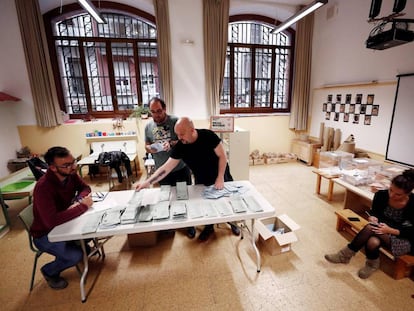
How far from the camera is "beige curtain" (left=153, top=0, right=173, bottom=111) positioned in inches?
166

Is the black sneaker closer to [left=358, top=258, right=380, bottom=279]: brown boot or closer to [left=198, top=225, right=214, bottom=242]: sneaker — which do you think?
[left=198, top=225, right=214, bottom=242]: sneaker

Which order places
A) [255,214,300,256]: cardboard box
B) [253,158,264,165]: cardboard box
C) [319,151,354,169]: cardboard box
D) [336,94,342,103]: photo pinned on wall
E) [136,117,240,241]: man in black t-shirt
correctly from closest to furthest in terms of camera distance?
1. [136,117,240,241]: man in black t-shirt
2. [255,214,300,256]: cardboard box
3. [319,151,354,169]: cardboard box
4. [336,94,342,103]: photo pinned on wall
5. [253,158,264,165]: cardboard box

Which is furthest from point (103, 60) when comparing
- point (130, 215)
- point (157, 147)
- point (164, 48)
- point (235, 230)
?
point (235, 230)

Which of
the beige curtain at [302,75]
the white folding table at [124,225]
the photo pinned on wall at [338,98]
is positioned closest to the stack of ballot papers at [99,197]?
the white folding table at [124,225]

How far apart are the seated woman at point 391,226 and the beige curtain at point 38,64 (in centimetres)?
518

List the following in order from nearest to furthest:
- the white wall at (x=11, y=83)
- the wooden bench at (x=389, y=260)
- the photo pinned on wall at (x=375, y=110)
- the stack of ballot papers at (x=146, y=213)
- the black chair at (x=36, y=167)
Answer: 1. the stack of ballot papers at (x=146, y=213)
2. the wooden bench at (x=389, y=260)
3. the black chair at (x=36, y=167)
4. the photo pinned on wall at (x=375, y=110)
5. the white wall at (x=11, y=83)

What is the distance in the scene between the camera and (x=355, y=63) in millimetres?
4035

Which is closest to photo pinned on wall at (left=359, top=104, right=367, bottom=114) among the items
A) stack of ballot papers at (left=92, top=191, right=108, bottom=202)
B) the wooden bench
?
the wooden bench

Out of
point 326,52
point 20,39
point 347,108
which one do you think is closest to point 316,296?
point 347,108

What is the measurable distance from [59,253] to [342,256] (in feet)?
8.13

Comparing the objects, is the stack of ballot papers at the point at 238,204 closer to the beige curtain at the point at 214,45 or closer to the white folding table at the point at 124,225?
the white folding table at the point at 124,225

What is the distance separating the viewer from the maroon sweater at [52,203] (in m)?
1.52

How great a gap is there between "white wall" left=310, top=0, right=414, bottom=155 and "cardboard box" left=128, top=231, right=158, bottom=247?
3.90 m

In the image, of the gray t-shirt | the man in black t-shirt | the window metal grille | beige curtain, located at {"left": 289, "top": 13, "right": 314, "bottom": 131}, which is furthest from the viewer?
beige curtain, located at {"left": 289, "top": 13, "right": 314, "bottom": 131}
